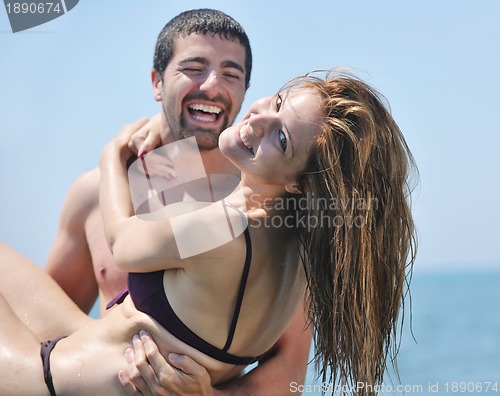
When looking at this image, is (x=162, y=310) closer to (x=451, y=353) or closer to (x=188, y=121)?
(x=188, y=121)

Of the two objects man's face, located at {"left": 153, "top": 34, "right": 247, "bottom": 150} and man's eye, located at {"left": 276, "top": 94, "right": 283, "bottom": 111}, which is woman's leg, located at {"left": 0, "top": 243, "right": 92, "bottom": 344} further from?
man's eye, located at {"left": 276, "top": 94, "right": 283, "bottom": 111}

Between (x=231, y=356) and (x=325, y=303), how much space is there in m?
0.46

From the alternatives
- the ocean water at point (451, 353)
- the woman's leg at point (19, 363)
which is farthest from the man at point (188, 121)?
the ocean water at point (451, 353)

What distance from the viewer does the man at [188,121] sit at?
4.23 metres

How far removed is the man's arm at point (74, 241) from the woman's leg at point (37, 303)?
22.2 inches

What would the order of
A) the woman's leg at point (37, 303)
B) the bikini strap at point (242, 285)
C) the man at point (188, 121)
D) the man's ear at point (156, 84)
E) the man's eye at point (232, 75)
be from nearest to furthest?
1. the bikini strap at point (242, 285)
2. the woman's leg at point (37, 303)
3. the man at point (188, 121)
4. the man's eye at point (232, 75)
5. the man's ear at point (156, 84)

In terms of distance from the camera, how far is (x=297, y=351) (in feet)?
13.4

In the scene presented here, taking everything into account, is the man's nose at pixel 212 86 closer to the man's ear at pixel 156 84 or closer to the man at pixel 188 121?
the man at pixel 188 121

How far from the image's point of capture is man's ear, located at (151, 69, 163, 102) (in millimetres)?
4625

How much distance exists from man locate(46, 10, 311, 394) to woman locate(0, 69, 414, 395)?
579 mm

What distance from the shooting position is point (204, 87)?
169 inches

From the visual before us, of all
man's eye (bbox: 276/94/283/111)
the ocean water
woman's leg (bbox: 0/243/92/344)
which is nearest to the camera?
man's eye (bbox: 276/94/283/111)

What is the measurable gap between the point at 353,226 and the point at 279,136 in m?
0.45

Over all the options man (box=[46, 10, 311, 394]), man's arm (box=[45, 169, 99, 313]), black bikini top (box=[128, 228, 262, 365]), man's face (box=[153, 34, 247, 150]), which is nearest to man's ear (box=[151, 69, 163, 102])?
man (box=[46, 10, 311, 394])
